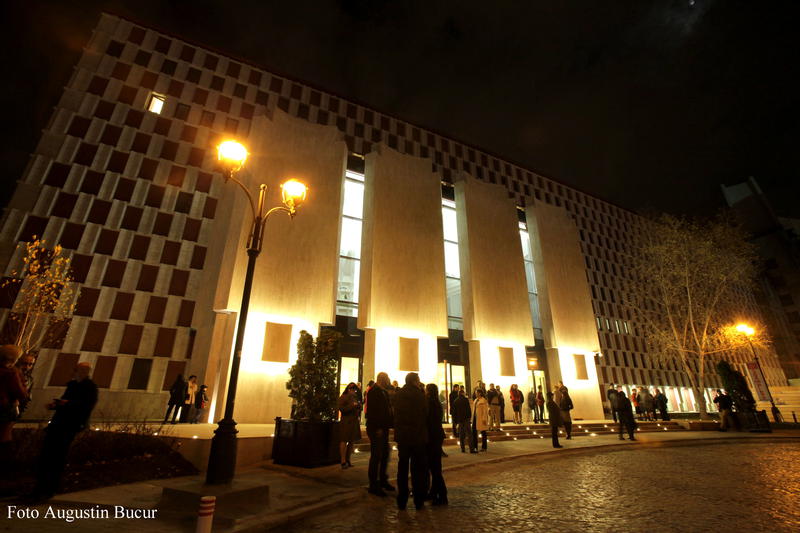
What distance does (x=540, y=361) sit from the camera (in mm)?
25531

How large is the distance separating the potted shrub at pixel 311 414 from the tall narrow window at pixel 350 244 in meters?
10.5

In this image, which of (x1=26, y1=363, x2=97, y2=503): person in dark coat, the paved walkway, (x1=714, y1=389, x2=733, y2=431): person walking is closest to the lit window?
(x1=26, y1=363, x2=97, y2=503): person in dark coat

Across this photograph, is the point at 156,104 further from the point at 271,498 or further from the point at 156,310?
the point at 271,498

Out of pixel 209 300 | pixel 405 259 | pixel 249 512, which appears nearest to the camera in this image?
pixel 249 512

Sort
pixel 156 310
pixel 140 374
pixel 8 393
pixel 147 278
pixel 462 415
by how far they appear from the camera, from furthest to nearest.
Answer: pixel 147 278 → pixel 156 310 → pixel 140 374 → pixel 462 415 → pixel 8 393

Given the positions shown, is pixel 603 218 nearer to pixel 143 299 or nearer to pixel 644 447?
pixel 644 447

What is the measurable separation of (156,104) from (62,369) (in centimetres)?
1562

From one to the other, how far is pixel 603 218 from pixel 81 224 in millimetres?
43693

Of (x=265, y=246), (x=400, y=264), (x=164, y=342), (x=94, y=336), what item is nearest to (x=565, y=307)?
(x=400, y=264)

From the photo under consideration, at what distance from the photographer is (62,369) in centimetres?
1622

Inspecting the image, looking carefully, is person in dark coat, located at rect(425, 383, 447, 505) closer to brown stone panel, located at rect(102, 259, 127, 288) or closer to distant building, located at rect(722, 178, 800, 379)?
brown stone panel, located at rect(102, 259, 127, 288)

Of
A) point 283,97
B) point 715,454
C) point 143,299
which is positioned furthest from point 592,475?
point 283,97

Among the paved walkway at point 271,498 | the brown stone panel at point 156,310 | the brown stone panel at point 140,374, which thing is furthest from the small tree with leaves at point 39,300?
the paved walkway at point 271,498

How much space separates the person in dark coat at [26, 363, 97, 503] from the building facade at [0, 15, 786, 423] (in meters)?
10.9
